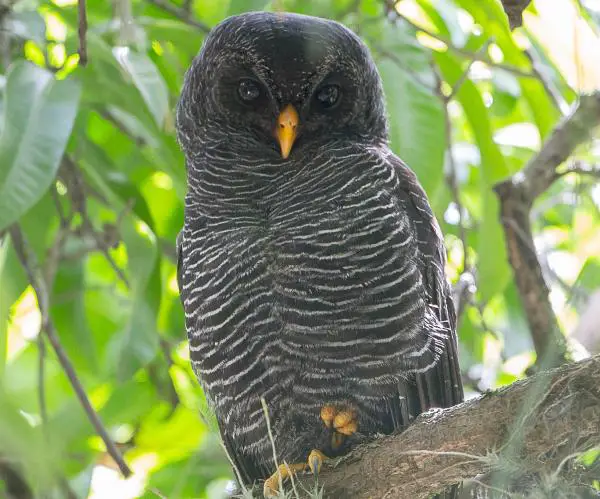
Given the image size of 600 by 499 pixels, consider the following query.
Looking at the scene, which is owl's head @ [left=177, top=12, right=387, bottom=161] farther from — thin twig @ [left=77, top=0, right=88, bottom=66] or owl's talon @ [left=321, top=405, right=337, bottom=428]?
owl's talon @ [left=321, top=405, right=337, bottom=428]

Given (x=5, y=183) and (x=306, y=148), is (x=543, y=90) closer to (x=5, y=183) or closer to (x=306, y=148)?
(x=306, y=148)

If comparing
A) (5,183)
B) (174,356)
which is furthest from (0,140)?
(174,356)

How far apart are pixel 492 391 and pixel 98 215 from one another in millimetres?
2441

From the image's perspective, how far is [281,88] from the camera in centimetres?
333

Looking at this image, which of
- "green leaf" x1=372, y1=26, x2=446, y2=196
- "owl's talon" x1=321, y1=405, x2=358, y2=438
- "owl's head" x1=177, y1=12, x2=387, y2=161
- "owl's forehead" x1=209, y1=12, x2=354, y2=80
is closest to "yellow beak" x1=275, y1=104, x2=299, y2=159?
"owl's head" x1=177, y1=12, x2=387, y2=161

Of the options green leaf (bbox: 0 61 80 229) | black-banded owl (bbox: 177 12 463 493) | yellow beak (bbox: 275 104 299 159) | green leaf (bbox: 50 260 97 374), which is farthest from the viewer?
green leaf (bbox: 50 260 97 374)

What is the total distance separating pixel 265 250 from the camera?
3133mm

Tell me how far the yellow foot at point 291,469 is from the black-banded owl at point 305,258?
2cm

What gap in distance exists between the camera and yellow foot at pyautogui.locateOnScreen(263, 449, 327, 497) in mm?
2869

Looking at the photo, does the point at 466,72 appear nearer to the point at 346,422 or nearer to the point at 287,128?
the point at 287,128

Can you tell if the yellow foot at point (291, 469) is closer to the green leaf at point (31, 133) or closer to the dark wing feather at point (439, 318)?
the dark wing feather at point (439, 318)

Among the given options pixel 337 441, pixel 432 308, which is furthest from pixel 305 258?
pixel 337 441

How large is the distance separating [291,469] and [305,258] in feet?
2.14

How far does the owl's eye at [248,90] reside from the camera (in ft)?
11.3
